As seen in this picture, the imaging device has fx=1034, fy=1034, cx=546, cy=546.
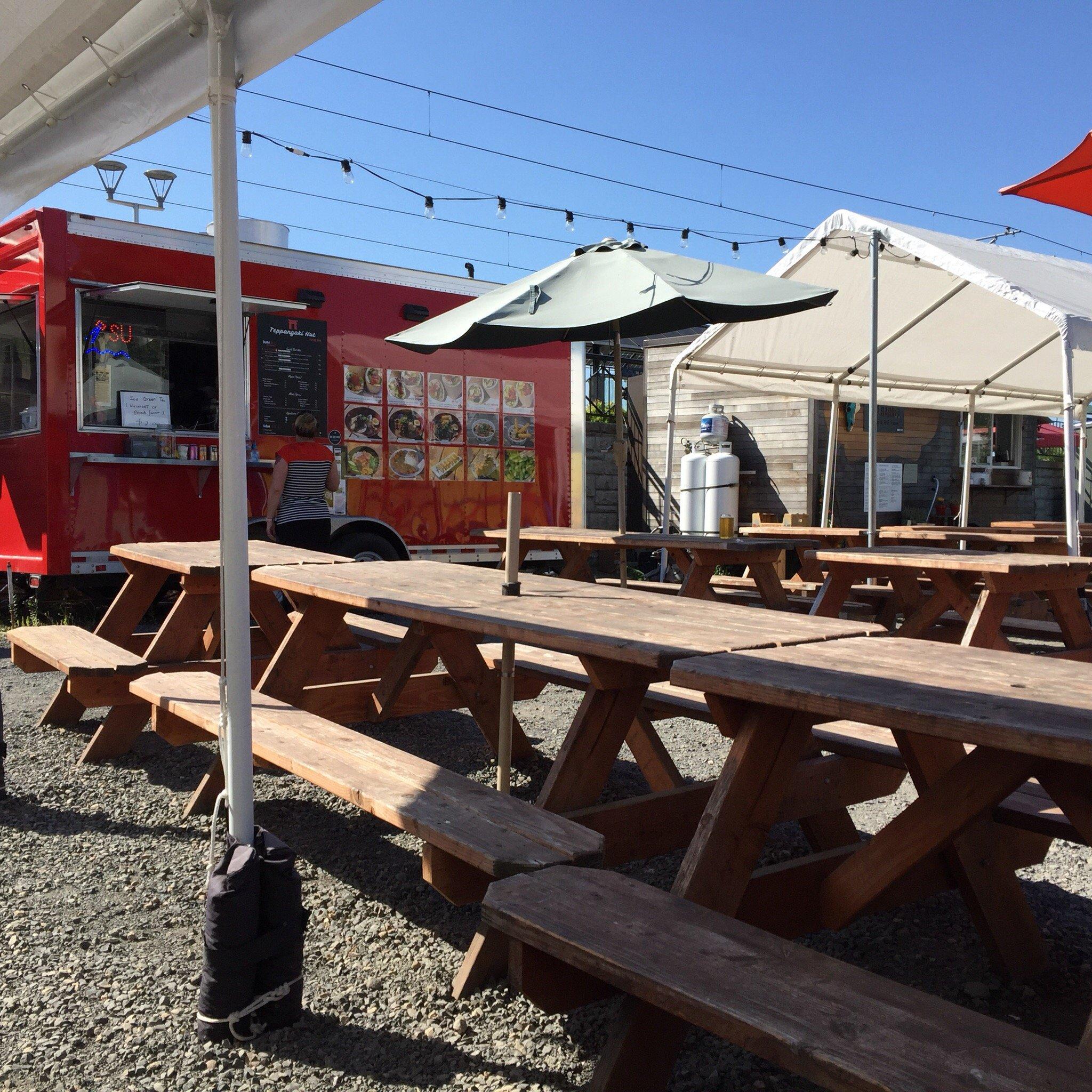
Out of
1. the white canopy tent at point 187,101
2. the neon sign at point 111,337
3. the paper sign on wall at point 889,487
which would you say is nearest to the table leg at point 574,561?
the neon sign at point 111,337

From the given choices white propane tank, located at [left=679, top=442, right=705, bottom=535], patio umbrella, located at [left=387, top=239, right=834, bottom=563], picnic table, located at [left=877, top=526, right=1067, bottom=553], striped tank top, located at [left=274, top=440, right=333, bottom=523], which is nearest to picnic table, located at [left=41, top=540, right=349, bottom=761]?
striped tank top, located at [left=274, top=440, right=333, bottom=523]

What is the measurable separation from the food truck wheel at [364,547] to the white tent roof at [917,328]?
259cm

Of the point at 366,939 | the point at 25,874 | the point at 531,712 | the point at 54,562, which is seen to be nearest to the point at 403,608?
the point at 366,939

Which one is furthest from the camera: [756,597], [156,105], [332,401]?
[332,401]

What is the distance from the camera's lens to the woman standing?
6.29 meters

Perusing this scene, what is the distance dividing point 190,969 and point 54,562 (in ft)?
15.1

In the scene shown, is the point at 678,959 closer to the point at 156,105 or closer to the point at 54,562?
the point at 156,105

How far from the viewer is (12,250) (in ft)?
21.2

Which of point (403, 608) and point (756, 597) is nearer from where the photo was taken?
point (403, 608)

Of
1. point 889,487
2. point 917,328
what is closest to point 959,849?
point 917,328

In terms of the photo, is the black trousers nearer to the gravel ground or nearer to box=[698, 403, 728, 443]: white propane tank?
the gravel ground

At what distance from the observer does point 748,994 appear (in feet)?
4.39

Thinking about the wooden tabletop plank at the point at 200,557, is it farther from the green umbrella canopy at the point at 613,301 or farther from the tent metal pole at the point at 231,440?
the tent metal pole at the point at 231,440

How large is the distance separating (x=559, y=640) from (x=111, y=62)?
1.94 m
